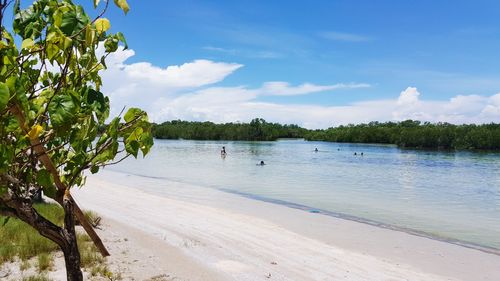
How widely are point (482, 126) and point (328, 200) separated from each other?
12521 centimetres

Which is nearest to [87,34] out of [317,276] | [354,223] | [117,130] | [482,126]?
[117,130]

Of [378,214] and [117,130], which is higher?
[117,130]

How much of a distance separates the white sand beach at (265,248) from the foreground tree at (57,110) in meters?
4.26

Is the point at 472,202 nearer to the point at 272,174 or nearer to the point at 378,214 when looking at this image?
the point at 378,214

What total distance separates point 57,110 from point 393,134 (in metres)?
160

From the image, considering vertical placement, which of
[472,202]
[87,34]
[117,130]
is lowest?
[472,202]

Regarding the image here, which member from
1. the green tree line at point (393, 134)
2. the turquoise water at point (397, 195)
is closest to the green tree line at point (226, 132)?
the green tree line at point (393, 134)

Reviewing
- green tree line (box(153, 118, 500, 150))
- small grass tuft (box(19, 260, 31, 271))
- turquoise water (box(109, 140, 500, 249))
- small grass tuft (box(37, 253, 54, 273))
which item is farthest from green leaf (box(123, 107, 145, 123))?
green tree line (box(153, 118, 500, 150))

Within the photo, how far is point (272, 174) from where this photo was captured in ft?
137

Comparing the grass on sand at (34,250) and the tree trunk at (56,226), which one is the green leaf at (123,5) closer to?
the tree trunk at (56,226)

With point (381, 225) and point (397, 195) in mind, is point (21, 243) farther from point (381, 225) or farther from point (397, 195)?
point (397, 195)

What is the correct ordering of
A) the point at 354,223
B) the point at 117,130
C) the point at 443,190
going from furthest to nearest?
the point at 443,190 → the point at 354,223 → the point at 117,130

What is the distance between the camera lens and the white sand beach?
9156 mm

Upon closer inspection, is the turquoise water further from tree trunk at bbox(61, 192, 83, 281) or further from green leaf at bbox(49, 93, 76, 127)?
green leaf at bbox(49, 93, 76, 127)
